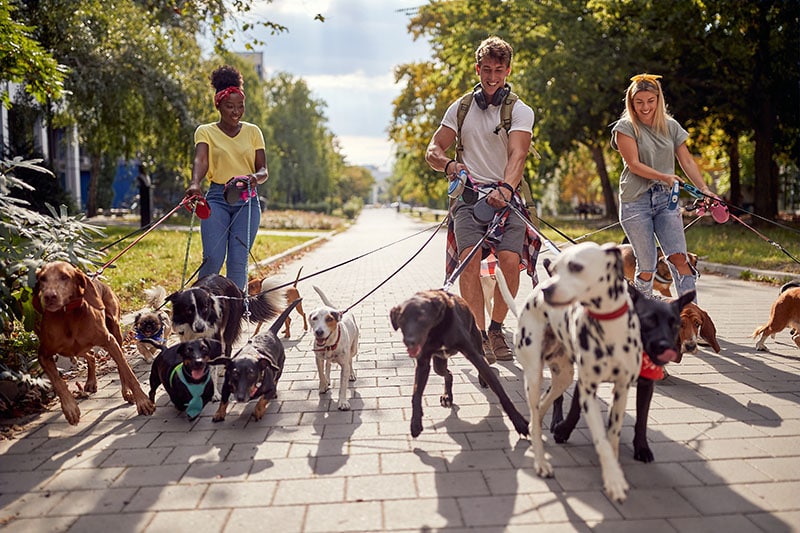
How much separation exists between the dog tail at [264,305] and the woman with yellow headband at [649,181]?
3.37 m

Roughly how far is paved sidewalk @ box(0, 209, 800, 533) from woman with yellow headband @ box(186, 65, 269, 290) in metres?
1.48

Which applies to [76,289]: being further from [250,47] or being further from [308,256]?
[308,256]

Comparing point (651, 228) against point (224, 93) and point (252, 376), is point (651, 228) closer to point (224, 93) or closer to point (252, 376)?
point (252, 376)

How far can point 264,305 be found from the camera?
6.02 metres

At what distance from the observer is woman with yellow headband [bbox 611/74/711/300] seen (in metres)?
5.54

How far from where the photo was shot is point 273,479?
3391mm

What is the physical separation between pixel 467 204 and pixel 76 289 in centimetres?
314

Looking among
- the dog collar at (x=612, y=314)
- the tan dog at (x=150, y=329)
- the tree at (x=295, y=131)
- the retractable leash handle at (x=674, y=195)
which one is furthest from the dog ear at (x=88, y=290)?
the tree at (x=295, y=131)

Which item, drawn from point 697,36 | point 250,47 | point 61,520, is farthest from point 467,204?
point 697,36

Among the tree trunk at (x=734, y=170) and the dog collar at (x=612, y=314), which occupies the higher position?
the tree trunk at (x=734, y=170)

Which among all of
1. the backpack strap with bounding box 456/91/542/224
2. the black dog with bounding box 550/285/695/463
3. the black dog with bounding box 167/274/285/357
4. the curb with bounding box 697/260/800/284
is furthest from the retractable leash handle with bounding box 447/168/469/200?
the curb with bounding box 697/260/800/284

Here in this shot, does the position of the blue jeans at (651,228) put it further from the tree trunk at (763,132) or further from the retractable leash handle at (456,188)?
the tree trunk at (763,132)

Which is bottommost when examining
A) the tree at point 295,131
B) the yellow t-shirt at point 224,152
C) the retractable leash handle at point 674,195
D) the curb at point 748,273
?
the curb at point 748,273

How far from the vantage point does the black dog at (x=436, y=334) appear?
3.62 meters
